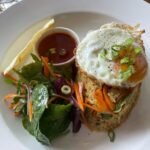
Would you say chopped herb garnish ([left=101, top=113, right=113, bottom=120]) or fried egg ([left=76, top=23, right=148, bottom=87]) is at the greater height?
fried egg ([left=76, top=23, right=148, bottom=87])

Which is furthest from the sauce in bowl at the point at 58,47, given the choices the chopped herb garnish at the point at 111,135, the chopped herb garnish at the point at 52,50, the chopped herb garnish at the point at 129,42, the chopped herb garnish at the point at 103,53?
the chopped herb garnish at the point at 111,135

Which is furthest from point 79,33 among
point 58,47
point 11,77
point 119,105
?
point 119,105

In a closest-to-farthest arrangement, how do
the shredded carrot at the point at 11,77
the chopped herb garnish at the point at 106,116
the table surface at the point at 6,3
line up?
the chopped herb garnish at the point at 106,116
the shredded carrot at the point at 11,77
the table surface at the point at 6,3

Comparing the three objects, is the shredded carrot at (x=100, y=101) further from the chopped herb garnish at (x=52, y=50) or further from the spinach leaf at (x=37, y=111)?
the chopped herb garnish at (x=52, y=50)

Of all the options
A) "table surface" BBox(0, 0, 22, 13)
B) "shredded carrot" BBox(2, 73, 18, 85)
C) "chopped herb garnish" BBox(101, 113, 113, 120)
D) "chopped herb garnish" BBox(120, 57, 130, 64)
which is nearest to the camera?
"chopped herb garnish" BBox(120, 57, 130, 64)

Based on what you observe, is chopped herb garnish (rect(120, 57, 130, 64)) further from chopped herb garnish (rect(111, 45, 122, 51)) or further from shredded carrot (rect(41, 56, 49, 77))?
shredded carrot (rect(41, 56, 49, 77))

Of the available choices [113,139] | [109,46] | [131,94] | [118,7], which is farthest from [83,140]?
[118,7]

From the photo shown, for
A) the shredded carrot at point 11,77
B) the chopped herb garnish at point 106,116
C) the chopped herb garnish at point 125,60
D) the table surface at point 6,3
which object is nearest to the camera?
the chopped herb garnish at point 125,60

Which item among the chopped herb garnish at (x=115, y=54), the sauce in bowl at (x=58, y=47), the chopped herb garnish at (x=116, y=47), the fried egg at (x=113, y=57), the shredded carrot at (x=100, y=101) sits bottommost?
the shredded carrot at (x=100, y=101)

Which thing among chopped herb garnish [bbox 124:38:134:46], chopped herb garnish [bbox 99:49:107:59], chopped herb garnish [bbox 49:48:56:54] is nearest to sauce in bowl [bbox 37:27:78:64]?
chopped herb garnish [bbox 49:48:56:54]
